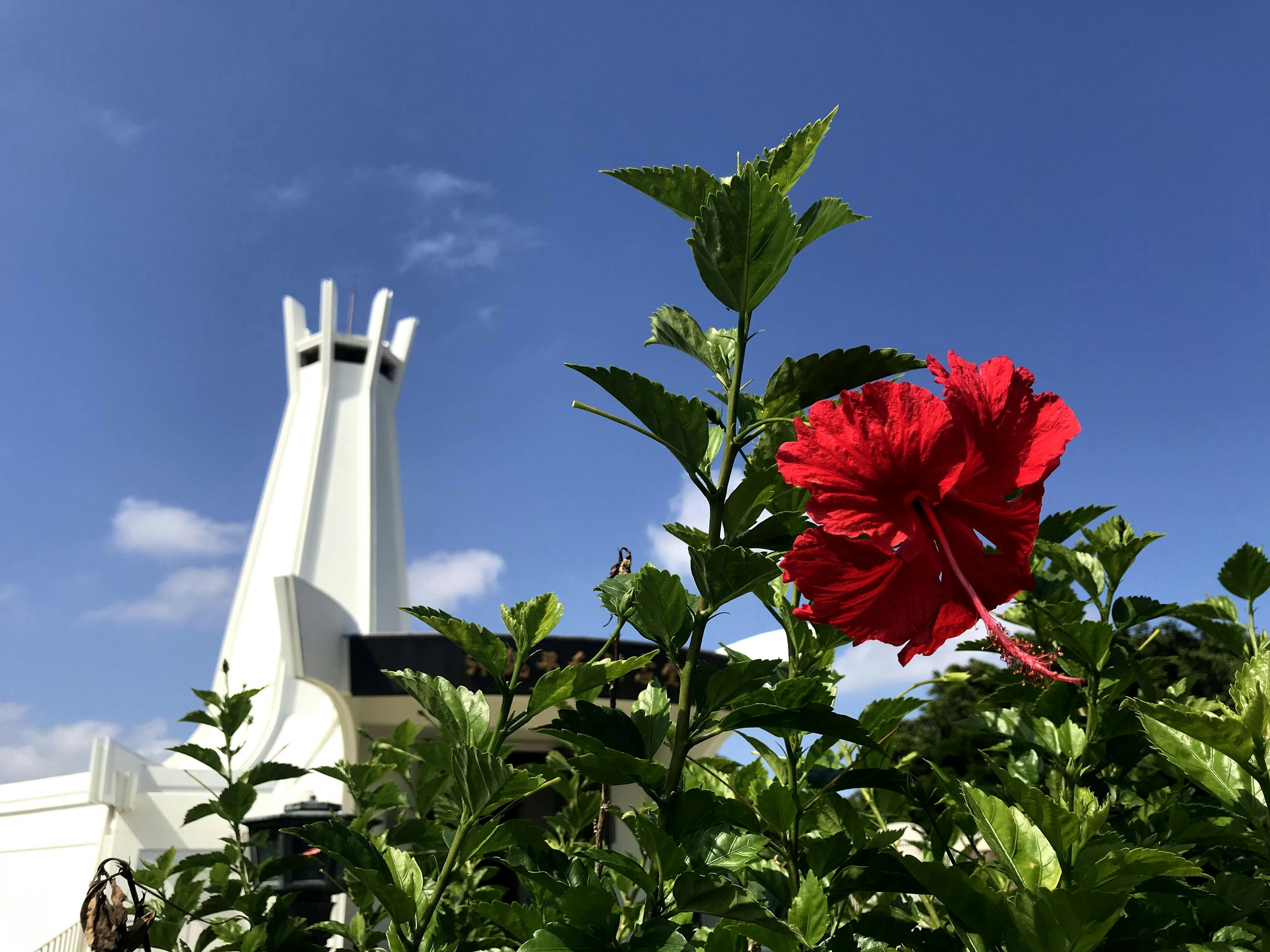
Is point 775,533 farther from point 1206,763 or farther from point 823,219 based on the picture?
point 1206,763

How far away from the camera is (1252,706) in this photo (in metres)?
0.74

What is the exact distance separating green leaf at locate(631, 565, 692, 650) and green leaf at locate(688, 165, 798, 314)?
0.95ft

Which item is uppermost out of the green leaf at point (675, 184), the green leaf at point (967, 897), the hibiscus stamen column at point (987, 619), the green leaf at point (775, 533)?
the green leaf at point (675, 184)

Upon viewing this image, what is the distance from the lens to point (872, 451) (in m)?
0.69

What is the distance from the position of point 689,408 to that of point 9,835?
1512 centimetres

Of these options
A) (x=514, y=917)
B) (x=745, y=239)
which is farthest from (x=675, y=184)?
(x=514, y=917)

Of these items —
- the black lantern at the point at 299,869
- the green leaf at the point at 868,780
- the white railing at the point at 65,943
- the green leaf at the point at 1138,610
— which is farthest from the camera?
the white railing at the point at 65,943

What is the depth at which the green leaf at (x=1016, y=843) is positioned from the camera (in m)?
0.69

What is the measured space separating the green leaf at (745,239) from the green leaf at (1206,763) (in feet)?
1.88

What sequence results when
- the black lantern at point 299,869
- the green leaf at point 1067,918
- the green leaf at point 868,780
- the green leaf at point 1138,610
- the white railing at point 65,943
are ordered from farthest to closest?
the white railing at point 65,943 → the black lantern at point 299,869 → the green leaf at point 1138,610 → the green leaf at point 868,780 → the green leaf at point 1067,918

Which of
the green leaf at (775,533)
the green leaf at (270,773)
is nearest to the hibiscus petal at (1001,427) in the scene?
the green leaf at (775,533)

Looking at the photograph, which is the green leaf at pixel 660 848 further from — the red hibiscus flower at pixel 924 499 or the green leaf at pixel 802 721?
Result: the red hibiscus flower at pixel 924 499

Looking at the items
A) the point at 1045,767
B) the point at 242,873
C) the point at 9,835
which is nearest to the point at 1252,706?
the point at 1045,767

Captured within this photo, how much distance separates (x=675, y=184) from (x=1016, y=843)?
2.38 feet
